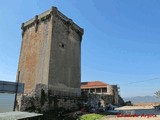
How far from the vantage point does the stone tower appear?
828 inches

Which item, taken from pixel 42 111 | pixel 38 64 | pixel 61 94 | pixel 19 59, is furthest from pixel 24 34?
pixel 42 111

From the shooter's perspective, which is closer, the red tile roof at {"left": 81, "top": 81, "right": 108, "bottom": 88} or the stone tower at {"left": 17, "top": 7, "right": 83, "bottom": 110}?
the stone tower at {"left": 17, "top": 7, "right": 83, "bottom": 110}

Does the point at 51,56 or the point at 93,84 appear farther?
the point at 93,84

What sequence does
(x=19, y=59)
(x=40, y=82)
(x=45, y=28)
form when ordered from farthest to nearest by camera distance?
(x=19, y=59)
(x=45, y=28)
(x=40, y=82)

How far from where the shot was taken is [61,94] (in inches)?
854

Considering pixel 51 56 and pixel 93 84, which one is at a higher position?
pixel 51 56

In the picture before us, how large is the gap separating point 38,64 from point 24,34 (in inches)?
273

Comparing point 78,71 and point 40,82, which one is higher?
point 78,71

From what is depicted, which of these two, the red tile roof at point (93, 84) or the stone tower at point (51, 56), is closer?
the stone tower at point (51, 56)

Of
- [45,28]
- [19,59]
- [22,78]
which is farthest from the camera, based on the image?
[19,59]

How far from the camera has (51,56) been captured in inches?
836

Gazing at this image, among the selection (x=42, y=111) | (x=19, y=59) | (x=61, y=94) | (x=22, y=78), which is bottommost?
(x=42, y=111)

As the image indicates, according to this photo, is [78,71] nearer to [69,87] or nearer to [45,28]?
[69,87]

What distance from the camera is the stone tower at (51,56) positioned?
21027mm
